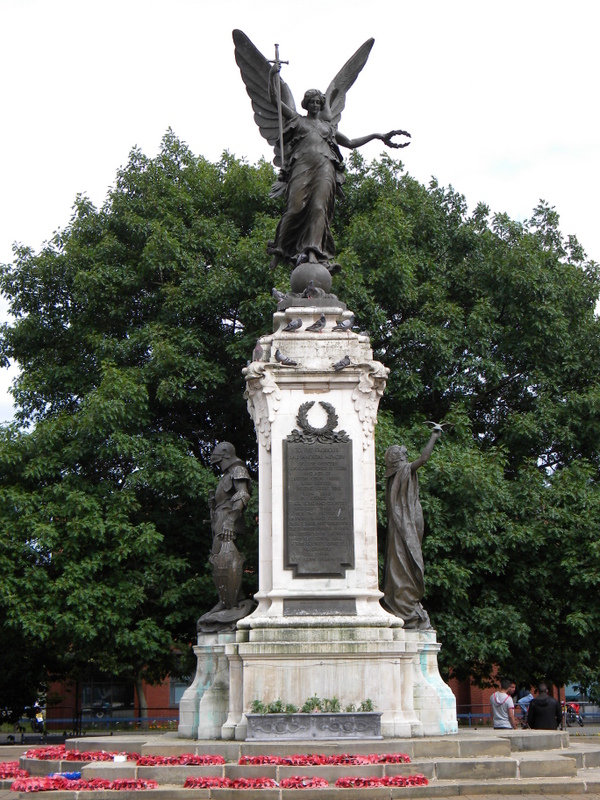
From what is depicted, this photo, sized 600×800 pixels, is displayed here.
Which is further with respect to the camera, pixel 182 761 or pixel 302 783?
pixel 182 761

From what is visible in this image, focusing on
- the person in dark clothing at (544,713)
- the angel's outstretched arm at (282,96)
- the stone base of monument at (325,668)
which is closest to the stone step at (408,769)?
the stone base of monument at (325,668)

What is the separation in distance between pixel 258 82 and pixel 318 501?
5.99 metres

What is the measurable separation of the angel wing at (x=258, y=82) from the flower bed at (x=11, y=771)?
8.23 meters

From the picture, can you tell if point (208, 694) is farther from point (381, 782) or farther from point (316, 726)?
point (381, 782)

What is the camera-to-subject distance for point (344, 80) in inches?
565

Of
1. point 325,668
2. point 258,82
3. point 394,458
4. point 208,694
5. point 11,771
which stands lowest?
point 11,771

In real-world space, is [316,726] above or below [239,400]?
below

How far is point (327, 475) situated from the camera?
12141mm

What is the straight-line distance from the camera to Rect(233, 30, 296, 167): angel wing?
1414cm

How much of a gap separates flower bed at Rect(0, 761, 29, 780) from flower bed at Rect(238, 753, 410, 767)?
247cm

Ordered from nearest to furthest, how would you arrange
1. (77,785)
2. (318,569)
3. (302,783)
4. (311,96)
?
(302,783) < (77,785) < (318,569) < (311,96)

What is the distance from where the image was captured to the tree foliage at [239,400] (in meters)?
18.4

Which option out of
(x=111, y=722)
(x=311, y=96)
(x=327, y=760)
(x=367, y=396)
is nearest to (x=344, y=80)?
(x=311, y=96)

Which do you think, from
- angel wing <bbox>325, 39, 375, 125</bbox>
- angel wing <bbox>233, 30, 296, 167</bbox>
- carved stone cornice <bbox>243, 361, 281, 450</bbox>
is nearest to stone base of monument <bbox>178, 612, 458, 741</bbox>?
carved stone cornice <bbox>243, 361, 281, 450</bbox>
